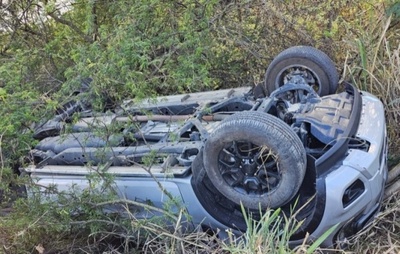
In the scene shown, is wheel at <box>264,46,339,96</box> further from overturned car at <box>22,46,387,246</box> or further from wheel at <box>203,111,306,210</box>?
wheel at <box>203,111,306,210</box>

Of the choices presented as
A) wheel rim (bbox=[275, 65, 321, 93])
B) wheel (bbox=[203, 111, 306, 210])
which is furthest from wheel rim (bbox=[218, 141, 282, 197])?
wheel rim (bbox=[275, 65, 321, 93])

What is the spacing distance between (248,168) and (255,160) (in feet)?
0.23

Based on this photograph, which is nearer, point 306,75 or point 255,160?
point 255,160

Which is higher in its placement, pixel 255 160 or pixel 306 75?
pixel 306 75

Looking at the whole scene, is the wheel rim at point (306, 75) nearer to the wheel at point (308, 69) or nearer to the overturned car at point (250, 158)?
the wheel at point (308, 69)

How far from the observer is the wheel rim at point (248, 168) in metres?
2.71

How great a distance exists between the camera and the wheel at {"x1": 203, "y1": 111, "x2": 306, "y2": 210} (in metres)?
2.60

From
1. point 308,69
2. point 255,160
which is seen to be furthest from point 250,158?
point 308,69

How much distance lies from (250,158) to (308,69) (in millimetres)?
1408

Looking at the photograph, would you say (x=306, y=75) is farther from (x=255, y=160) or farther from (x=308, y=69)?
(x=255, y=160)

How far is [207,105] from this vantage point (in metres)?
3.65

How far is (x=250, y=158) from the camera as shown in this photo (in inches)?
107

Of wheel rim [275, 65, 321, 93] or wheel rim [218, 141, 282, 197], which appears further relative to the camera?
wheel rim [275, 65, 321, 93]

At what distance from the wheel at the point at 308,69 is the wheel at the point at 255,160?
49.5 inches
